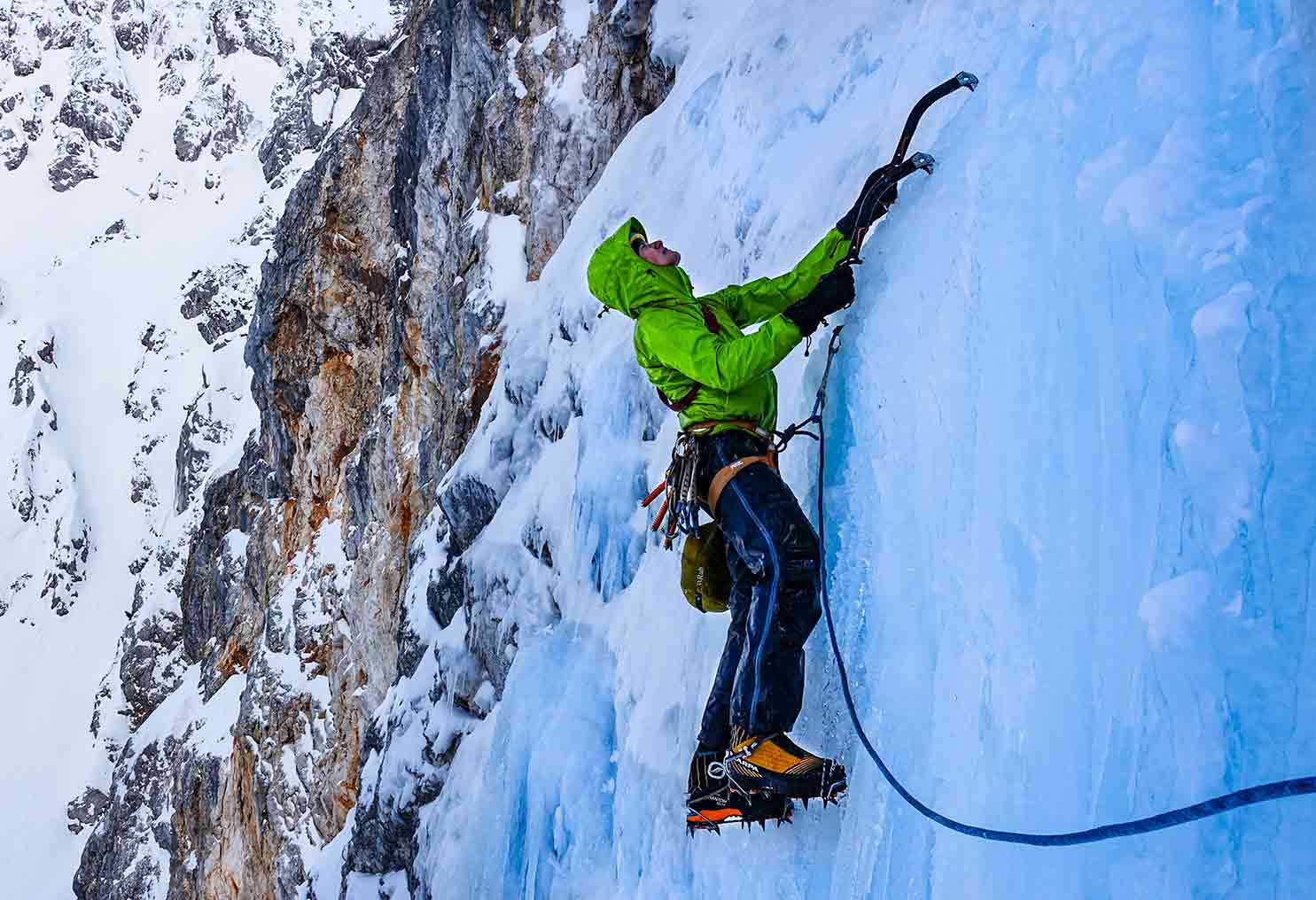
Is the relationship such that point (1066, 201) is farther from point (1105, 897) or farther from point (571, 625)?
point (571, 625)

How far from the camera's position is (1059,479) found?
233 centimetres

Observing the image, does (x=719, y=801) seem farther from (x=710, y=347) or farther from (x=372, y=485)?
(x=372, y=485)

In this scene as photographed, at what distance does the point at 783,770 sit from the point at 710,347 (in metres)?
1.25

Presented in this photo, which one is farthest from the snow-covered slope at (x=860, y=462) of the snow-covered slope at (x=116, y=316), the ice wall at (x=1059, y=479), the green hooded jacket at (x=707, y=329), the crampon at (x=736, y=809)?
the snow-covered slope at (x=116, y=316)

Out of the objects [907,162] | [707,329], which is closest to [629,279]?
[707,329]

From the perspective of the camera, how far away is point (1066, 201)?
2559 mm

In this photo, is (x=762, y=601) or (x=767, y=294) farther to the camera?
(x=767, y=294)

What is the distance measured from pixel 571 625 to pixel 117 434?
2139 inches

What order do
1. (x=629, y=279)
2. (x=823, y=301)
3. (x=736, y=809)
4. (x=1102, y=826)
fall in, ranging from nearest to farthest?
(x=1102, y=826), (x=736, y=809), (x=823, y=301), (x=629, y=279)

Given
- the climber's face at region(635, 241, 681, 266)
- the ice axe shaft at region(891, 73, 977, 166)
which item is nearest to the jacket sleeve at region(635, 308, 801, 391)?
the climber's face at region(635, 241, 681, 266)

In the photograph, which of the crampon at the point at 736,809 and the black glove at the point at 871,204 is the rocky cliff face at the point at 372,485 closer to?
the crampon at the point at 736,809

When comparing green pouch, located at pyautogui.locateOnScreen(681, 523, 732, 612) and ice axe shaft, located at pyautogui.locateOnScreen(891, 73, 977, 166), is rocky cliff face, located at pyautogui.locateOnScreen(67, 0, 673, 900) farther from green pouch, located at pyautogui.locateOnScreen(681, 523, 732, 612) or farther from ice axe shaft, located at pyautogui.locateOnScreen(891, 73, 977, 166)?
ice axe shaft, located at pyautogui.locateOnScreen(891, 73, 977, 166)

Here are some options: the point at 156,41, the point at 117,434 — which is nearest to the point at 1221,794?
the point at 117,434

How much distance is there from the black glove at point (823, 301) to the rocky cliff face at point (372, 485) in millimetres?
3875
